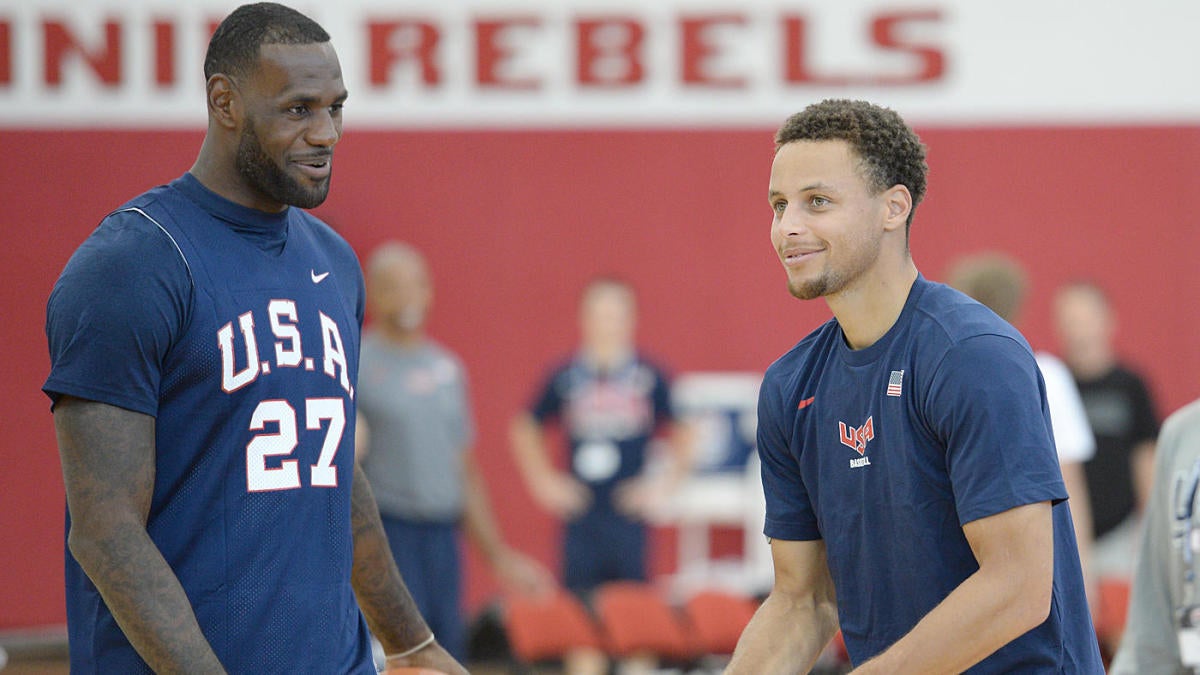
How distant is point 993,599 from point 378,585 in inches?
50.3

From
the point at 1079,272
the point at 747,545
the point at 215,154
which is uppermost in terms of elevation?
the point at 215,154

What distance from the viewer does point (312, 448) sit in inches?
106

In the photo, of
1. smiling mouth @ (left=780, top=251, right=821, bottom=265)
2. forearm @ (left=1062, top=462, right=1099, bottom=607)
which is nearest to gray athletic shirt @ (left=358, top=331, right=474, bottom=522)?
forearm @ (left=1062, top=462, right=1099, bottom=607)

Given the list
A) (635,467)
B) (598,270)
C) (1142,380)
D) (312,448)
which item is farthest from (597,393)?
(312,448)

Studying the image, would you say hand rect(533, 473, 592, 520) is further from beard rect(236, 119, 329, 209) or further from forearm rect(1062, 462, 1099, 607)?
beard rect(236, 119, 329, 209)

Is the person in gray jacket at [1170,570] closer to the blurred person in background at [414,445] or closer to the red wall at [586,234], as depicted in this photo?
the blurred person in background at [414,445]

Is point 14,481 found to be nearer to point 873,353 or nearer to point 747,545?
point 747,545

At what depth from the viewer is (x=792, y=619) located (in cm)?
293

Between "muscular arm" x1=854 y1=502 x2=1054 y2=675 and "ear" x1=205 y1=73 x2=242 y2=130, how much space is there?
1.48m

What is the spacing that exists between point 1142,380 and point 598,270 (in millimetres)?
3410

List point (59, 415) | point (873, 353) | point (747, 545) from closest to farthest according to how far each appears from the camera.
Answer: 1. point (59, 415)
2. point (873, 353)
3. point (747, 545)

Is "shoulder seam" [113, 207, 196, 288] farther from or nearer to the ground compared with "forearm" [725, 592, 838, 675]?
farther from the ground

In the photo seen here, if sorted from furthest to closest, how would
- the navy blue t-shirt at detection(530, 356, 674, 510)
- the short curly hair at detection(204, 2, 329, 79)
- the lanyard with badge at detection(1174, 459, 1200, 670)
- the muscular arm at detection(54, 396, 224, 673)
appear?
the navy blue t-shirt at detection(530, 356, 674, 510)
the lanyard with badge at detection(1174, 459, 1200, 670)
the short curly hair at detection(204, 2, 329, 79)
the muscular arm at detection(54, 396, 224, 673)

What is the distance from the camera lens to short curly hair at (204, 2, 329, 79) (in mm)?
2635
